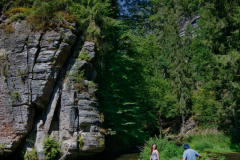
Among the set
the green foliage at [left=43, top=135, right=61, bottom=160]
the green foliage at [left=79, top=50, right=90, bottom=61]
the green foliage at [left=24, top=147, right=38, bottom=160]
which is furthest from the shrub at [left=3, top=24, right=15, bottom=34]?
the green foliage at [left=24, top=147, right=38, bottom=160]

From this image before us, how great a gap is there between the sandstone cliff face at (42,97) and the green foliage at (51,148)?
10.2 inches

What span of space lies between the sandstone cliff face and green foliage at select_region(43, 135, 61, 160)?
0.26m

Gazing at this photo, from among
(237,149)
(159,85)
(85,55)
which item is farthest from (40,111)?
(159,85)

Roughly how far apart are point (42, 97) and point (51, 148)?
112 inches

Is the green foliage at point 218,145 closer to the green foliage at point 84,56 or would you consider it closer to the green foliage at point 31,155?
the green foliage at point 84,56

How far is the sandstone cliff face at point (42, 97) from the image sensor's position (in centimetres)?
1171

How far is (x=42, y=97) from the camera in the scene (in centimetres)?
1195

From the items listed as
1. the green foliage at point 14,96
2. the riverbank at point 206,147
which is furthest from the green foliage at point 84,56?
the riverbank at point 206,147

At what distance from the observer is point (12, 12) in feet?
44.3

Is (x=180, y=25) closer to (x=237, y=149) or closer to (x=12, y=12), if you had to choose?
(x=237, y=149)

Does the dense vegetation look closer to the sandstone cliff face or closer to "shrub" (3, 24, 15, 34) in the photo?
"shrub" (3, 24, 15, 34)

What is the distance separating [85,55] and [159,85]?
48.5 feet

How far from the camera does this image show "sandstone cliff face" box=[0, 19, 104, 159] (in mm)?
11711

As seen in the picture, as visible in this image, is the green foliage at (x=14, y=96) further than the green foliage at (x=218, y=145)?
No
